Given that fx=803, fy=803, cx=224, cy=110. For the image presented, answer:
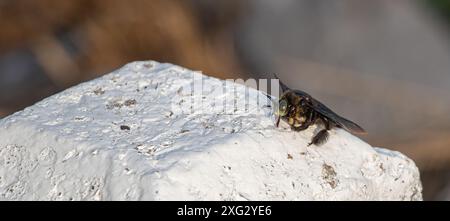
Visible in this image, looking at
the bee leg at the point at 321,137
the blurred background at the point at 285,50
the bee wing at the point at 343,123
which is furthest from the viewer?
the blurred background at the point at 285,50

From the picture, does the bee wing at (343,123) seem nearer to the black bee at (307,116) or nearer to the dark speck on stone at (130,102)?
the black bee at (307,116)

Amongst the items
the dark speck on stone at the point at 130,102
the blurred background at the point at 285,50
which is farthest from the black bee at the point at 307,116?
the blurred background at the point at 285,50

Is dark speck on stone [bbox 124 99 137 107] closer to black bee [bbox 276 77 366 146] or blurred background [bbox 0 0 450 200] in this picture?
black bee [bbox 276 77 366 146]

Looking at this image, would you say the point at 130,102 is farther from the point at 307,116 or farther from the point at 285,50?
the point at 285,50

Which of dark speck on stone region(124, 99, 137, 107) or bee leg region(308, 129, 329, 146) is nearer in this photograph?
bee leg region(308, 129, 329, 146)

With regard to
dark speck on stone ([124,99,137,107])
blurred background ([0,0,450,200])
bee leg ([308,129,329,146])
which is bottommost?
blurred background ([0,0,450,200])

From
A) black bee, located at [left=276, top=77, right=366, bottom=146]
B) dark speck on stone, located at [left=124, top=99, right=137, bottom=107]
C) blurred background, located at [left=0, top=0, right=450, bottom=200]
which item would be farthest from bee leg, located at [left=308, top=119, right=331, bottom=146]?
blurred background, located at [left=0, top=0, right=450, bottom=200]

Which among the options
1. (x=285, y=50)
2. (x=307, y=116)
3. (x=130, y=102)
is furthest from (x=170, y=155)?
(x=285, y=50)

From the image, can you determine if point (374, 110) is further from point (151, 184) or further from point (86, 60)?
point (151, 184)
